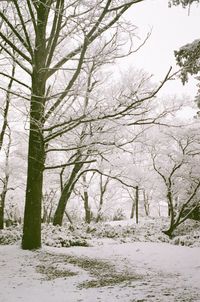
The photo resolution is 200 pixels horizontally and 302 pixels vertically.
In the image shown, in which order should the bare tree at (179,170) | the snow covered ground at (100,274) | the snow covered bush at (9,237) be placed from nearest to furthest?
the snow covered ground at (100,274) < the snow covered bush at (9,237) < the bare tree at (179,170)

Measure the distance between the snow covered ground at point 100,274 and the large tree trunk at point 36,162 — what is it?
535 mm

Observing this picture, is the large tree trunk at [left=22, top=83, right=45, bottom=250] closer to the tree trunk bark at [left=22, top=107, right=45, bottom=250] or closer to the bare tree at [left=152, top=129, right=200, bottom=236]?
the tree trunk bark at [left=22, top=107, right=45, bottom=250]

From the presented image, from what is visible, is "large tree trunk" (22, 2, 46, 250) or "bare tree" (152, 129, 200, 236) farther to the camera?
"bare tree" (152, 129, 200, 236)

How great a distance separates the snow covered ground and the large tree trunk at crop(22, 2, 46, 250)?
535mm

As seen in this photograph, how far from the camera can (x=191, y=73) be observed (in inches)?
352

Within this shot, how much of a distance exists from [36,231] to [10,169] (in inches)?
544

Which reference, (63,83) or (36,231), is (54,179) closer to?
(63,83)

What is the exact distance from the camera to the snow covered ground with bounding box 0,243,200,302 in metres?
5.20

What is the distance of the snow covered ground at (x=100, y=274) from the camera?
5.20 meters

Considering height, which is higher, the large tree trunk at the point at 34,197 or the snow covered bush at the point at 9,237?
the large tree trunk at the point at 34,197

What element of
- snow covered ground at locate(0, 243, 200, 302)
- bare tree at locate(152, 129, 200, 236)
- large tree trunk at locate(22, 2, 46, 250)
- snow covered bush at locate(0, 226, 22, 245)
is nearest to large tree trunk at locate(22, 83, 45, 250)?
large tree trunk at locate(22, 2, 46, 250)

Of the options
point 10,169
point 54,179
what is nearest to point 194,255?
point 10,169

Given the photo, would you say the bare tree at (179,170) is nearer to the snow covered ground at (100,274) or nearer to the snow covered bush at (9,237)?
the snow covered ground at (100,274)

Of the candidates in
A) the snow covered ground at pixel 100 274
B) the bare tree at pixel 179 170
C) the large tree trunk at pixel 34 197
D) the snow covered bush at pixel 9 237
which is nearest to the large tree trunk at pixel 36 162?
the large tree trunk at pixel 34 197
